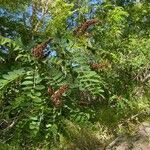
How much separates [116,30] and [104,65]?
7.21 m

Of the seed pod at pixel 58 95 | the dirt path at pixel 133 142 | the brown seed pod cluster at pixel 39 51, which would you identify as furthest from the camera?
the dirt path at pixel 133 142

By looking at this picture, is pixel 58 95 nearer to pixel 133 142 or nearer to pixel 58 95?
pixel 58 95

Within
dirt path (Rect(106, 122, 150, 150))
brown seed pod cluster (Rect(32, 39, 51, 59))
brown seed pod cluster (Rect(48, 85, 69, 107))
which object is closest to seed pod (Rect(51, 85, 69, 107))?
brown seed pod cluster (Rect(48, 85, 69, 107))

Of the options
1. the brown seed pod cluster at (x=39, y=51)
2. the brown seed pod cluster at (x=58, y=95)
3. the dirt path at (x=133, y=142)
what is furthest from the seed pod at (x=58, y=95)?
the dirt path at (x=133, y=142)

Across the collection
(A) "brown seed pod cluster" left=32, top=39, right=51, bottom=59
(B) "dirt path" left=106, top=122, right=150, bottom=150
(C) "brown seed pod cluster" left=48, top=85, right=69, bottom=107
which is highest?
(A) "brown seed pod cluster" left=32, top=39, right=51, bottom=59

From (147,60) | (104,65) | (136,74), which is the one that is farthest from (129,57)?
(104,65)

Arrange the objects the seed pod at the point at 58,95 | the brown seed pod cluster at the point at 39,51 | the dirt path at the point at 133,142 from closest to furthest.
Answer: the seed pod at the point at 58,95, the brown seed pod cluster at the point at 39,51, the dirt path at the point at 133,142

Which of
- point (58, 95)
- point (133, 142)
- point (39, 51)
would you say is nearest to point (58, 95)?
point (58, 95)

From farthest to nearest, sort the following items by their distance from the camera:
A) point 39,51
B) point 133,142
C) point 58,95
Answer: point 133,142, point 39,51, point 58,95

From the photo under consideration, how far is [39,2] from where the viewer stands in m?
13.0

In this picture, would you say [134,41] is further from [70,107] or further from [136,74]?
[70,107]

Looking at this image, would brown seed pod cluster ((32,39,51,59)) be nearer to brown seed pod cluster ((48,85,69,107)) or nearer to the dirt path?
brown seed pod cluster ((48,85,69,107))

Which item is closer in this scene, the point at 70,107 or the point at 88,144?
the point at 70,107

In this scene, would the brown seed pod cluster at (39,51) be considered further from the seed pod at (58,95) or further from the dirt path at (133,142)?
the dirt path at (133,142)
